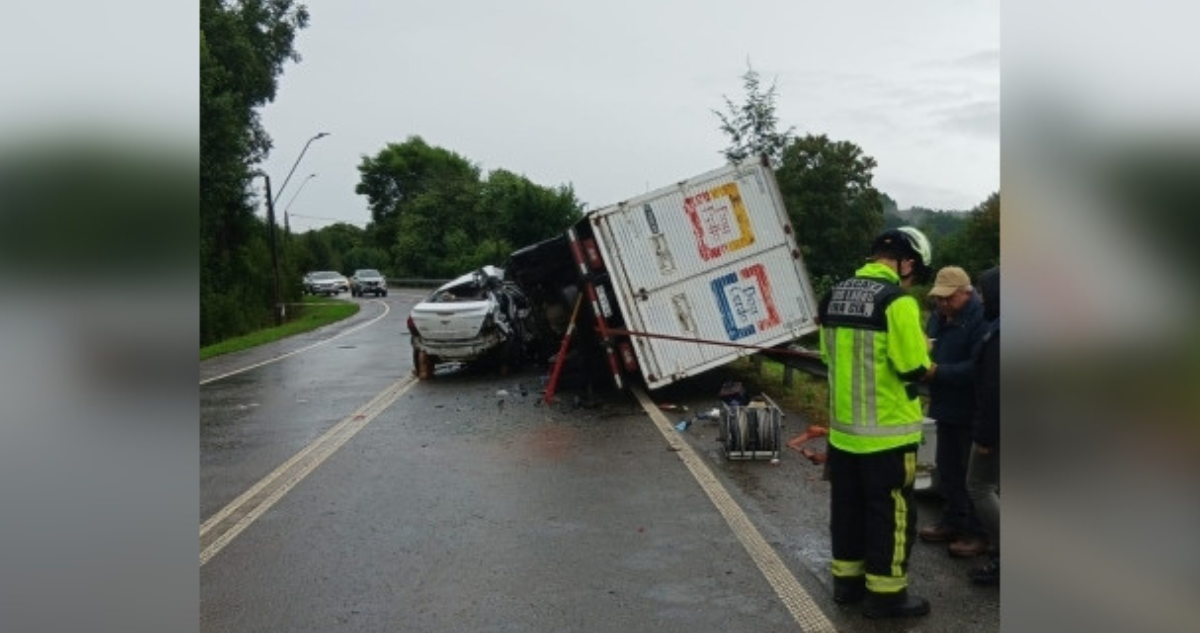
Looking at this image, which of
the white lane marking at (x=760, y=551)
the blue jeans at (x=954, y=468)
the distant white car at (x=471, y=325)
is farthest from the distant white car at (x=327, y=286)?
the blue jeans at (x=954, y=468)

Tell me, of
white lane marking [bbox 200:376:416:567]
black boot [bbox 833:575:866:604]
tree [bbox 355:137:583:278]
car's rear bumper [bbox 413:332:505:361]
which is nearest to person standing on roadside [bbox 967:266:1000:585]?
black boot [bbox 833:575:866:604]

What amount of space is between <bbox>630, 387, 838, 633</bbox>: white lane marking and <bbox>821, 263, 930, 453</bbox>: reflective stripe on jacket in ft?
2.59

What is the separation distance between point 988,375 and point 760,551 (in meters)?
1.63

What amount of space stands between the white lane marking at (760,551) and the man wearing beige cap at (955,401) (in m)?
0.99

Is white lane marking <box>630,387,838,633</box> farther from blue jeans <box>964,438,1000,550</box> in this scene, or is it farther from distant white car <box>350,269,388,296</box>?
distant white car <box>350,269,388,296</box>

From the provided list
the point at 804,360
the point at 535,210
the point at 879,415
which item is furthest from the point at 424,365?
the point at 535,210

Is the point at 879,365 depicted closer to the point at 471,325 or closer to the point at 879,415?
the point at 879,415

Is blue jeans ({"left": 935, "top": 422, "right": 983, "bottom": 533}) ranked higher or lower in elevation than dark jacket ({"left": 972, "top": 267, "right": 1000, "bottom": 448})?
lower

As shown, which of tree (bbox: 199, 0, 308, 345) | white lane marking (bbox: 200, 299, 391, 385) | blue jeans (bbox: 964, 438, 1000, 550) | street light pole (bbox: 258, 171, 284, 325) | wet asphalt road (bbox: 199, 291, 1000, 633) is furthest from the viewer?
street light pole (bbox: 258, 171, 284, 325)

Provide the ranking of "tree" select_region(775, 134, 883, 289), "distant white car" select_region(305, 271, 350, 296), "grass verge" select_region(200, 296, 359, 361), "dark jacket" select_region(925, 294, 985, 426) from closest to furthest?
"dark jacket" select_region(925, 294, 985, 426)
"tree" select_region(775, 134, 883, 289)
"grass verge" select_region(200, 296, 359, 361)
"distant white car" select_region(305, 271, 350, 296)

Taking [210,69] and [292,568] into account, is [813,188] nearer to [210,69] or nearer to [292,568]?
[210,69]

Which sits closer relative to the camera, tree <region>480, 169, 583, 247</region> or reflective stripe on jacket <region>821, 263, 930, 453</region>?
reflective stripe on jacket <region>821, 263, 930, 453</region>

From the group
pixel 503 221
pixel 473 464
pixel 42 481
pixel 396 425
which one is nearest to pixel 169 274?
pixel 42 481

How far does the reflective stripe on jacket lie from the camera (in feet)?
14.8
